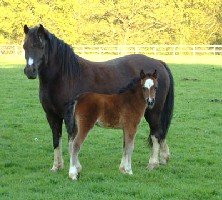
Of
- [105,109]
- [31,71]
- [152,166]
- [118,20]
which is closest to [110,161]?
[152,166]

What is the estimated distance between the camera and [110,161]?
358 inches

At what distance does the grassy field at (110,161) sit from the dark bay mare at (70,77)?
61cm

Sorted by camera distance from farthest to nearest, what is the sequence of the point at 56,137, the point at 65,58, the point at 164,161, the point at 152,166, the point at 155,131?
the point at 164,161 → the point at 155,131 → the point at 152,166 → the point at 56,137 → the point at 65,58

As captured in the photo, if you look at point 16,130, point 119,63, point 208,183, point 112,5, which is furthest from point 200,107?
point 112,5

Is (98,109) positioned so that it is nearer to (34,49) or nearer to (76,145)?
(76,145)

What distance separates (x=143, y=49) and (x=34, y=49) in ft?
142

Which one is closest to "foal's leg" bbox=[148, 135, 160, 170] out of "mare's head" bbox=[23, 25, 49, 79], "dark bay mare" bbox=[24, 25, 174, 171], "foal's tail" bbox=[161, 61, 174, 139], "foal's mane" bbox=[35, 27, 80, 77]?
"dark bay mare" bbox=[24, 25, 174, 171]

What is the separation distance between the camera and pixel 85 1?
56188mm

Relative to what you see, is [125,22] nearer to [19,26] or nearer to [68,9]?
[68,9]

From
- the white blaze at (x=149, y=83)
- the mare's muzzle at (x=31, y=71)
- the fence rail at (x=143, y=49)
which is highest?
the mare's muzzle at (x=31, y=71)

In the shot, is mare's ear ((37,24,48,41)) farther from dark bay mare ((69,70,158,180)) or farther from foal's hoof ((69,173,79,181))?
foal's hoof ((69,173,79,181))

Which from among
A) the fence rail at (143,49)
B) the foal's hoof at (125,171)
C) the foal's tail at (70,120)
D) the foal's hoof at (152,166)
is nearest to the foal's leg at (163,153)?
the foal's hoof at (152,166)

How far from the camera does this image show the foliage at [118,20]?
53438 millimetres

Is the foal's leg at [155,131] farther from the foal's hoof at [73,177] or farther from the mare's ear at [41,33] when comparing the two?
the mare's ear at [41,33]
